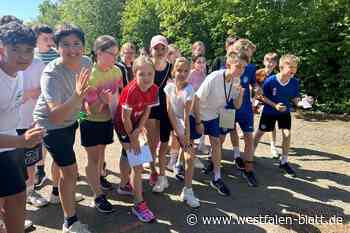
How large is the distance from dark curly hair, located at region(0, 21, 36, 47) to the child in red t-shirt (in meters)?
1.43

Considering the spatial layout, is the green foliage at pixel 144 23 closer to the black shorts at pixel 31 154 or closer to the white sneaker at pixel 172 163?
the white sneaker at pixel 172 163

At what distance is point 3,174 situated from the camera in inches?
119

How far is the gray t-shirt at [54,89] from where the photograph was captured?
11.7ft

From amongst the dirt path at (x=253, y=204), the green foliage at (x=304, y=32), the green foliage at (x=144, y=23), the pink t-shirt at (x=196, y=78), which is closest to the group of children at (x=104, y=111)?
the dirt path at (x=253, y=204)

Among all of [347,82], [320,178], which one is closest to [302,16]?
[347,82]

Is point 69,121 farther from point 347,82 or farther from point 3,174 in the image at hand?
point 347,82

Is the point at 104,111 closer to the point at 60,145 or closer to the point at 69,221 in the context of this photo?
the point at 60,145

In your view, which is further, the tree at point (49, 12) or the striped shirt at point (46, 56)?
the tree at point (49, 12)

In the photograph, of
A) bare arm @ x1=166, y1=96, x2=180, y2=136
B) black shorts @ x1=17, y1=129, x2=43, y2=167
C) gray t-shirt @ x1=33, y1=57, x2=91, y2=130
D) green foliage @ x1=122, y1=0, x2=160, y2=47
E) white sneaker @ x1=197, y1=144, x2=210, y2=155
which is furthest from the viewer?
green foliage @ x1=122, y1=0, x2=160, y2=47

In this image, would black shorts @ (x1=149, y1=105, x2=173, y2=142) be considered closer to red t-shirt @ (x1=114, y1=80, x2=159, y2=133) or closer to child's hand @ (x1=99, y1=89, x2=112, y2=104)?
red t-shirt @ (x1=114, y1=80, x2=159, y2=133)

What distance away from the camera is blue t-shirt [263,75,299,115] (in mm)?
5852

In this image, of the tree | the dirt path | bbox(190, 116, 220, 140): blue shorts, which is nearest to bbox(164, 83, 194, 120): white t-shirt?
bbox(190, 116, 220, 140): blue shorts

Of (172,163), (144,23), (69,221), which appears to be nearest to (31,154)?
(69,221)

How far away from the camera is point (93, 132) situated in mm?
4336
